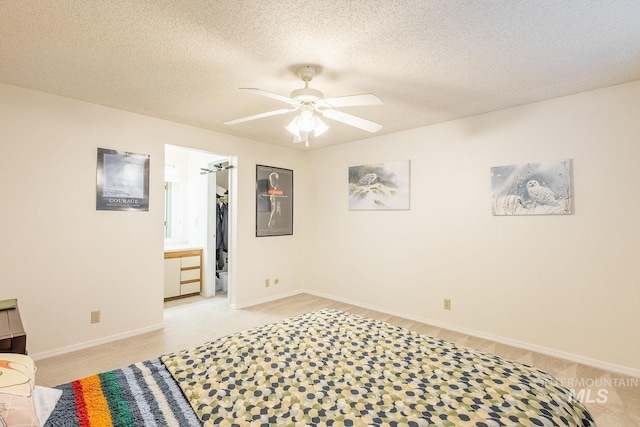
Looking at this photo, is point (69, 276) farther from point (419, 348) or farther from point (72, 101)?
point (419, 348)

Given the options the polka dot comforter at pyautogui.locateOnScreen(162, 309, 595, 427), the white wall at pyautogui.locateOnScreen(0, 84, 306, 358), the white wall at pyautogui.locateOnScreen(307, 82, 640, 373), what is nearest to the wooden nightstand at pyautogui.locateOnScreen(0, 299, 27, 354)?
the polka dot comforter at pyautogui.locateOnScreen(162, 309, 595, 427)

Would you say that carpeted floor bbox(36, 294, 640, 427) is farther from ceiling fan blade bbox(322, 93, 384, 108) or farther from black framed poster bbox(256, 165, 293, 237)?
ceiling fan blade bbox(322, 93, 384, 108)

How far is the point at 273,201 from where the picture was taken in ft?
15.5

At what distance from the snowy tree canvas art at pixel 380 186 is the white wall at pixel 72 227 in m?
2.23

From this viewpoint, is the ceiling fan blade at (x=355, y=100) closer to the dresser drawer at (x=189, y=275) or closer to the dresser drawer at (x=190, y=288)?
the dresser drawer at (x=189, y=275)

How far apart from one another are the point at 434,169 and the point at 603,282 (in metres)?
1.89

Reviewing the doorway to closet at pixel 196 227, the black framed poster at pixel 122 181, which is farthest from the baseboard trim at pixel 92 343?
the black framed poster at pixel 122 181

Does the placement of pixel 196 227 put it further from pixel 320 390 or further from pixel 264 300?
pixel 320 390

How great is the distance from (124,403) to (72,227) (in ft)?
7.96

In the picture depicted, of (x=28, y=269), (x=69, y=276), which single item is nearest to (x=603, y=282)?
(x=69, y=276)

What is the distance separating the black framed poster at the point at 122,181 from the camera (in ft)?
10.2

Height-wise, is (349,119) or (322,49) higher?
(322,49)

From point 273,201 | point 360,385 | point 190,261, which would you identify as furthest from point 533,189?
point 190,261

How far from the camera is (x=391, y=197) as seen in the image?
4.08 meters
